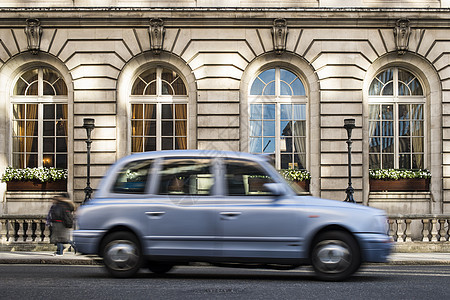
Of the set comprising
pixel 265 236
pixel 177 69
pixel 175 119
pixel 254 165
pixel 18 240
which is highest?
pixel 177 69

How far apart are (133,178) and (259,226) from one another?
2.01 metres

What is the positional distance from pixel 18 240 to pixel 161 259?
903 centimetres

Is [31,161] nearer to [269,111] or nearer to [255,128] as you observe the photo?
[255,128]

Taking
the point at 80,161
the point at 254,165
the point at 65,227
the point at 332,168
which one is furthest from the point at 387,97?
the point at 254,165

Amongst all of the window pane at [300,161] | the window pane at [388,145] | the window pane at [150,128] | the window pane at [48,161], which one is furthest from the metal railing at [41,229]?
the window pane at [150,128]

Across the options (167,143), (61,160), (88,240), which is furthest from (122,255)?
(61,160)

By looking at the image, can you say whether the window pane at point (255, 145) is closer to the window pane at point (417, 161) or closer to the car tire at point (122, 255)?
the window pane at point (417, 161)

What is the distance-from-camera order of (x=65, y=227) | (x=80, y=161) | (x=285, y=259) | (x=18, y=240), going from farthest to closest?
1. (x=80, y=161)
2. (x=18, y=240)
3. (x=65, y=227)
4. (x=285, y=259)

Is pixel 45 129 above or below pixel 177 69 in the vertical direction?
below

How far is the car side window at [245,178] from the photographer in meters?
9.09

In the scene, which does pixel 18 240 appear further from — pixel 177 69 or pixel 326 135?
pixel 326 135

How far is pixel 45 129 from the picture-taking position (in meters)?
22.4

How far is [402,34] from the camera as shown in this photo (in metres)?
Result: 21.6

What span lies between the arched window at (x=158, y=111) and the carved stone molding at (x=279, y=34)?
11.4ft
